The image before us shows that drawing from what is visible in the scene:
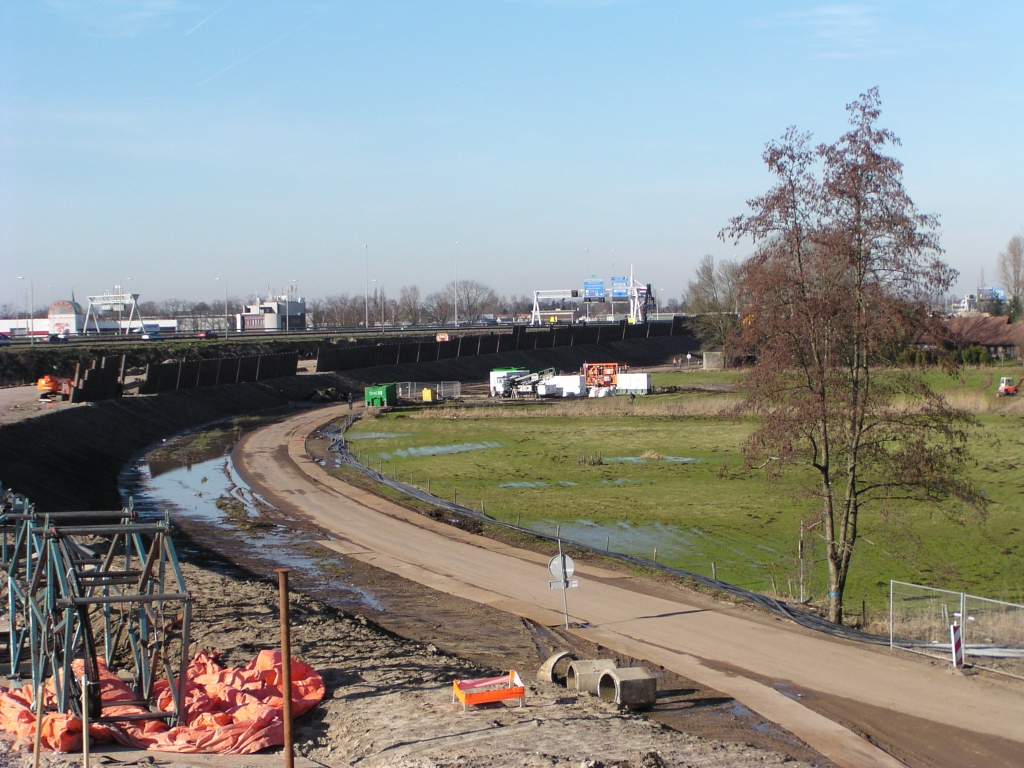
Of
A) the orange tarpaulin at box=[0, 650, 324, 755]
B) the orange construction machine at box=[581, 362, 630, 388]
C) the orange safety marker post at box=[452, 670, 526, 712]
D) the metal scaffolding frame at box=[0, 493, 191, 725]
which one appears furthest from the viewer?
the orange construction machine at box=[581, 362, 630, 388]

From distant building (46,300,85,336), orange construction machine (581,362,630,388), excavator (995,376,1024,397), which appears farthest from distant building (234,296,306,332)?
excavator (995,376,1024,397)

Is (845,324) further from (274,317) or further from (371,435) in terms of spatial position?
(274,317)

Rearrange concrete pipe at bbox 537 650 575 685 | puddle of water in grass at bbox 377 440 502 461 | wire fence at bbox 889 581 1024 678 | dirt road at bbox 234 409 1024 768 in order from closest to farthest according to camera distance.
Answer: dirt road at bbox 234 409 1024 768
concrete pipe at bbox 537 650 575 685
wire fence at bbox 889 581 1024 678
puddle of water in grass at bbox 377 440 502 461

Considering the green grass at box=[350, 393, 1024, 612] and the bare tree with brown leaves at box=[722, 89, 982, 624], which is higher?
the bare tree with brown leaves at box=[722, 89, 982, 624]

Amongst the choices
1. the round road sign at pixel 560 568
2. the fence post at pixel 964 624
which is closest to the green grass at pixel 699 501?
the fence post at pixel 964 624

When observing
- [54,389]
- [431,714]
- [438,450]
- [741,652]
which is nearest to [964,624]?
[741,652]

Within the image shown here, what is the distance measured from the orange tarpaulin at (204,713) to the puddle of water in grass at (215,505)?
7456mm

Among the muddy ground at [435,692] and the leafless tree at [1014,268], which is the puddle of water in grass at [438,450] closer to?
the muddy ground at [435,692]

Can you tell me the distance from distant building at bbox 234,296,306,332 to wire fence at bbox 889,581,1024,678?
141 m

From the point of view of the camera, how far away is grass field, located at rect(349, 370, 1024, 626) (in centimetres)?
2491

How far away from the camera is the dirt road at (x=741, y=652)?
45.4 ft

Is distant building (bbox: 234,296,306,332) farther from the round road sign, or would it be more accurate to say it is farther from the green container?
the round road sign

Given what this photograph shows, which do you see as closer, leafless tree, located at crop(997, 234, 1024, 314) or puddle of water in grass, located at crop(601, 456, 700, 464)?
puddle of water in grass, located at crop(601, 456, 700, 464)

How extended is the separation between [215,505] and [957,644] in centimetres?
2684
